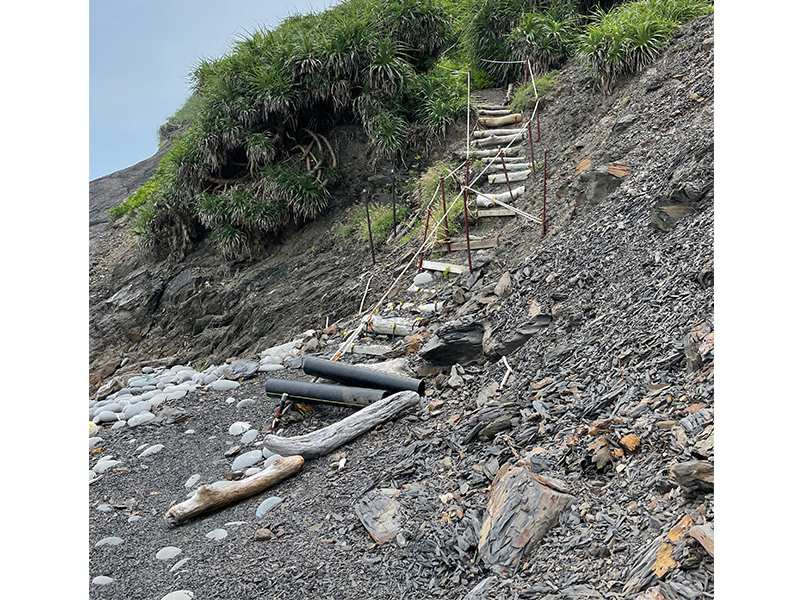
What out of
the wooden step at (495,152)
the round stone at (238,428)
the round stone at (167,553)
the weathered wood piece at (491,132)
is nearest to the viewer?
the round stone at (167,553)

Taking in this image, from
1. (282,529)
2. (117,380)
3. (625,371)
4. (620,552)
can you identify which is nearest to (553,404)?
(625,371)

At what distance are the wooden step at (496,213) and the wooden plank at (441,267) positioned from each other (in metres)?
0.96

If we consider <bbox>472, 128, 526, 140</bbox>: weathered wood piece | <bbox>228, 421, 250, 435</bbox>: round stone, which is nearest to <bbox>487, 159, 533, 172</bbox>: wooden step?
<bbox>472, 128, 526, 140</bbox>: weathered wood piece

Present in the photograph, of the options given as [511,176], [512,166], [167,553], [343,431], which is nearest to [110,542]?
[167,553]

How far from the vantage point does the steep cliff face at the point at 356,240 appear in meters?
5.09

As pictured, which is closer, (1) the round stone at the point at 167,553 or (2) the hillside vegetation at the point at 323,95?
(1) the round stone at the point at 167,553

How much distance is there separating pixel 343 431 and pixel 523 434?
151 cm

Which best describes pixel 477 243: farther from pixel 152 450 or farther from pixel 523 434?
pixel 152 450

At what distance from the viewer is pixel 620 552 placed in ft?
6.56

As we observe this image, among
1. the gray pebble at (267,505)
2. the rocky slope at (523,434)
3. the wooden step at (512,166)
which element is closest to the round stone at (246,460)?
the rocky slope at (523,434)

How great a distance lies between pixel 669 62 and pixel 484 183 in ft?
8.68

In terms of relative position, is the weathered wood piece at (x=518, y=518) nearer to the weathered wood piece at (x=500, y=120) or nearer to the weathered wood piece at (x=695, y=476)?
the weathered wood piece at (x=695, y=476)

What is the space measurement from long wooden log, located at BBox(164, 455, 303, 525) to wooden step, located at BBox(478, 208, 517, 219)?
4.18 meters

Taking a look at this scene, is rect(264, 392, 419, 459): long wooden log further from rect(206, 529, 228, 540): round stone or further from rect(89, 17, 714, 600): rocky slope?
rect(206, 529, 228, 540): round stone
